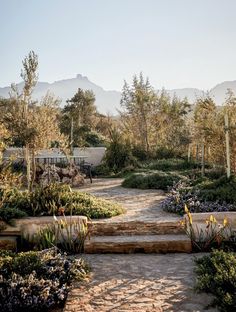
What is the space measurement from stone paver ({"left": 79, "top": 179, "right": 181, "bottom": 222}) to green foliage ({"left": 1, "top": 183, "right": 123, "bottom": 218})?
14.0 inches

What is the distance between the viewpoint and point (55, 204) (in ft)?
24.2

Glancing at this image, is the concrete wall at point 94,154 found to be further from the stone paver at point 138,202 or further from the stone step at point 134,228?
the stone step at point 134,228

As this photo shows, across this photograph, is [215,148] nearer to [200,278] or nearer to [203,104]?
[203,104]

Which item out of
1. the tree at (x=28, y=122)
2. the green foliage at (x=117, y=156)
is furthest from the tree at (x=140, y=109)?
the tree at (x=28, y=122)

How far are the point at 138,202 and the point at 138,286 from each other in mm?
4851

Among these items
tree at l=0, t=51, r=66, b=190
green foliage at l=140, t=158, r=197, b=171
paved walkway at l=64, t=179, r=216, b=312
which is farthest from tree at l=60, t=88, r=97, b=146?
paved walkway at l=64, t=179, r=216, b=312

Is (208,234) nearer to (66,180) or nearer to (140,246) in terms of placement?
(140,246)

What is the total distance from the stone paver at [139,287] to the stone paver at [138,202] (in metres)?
1.46

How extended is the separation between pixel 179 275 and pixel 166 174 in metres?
8.06

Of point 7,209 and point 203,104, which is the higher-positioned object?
point 203,104

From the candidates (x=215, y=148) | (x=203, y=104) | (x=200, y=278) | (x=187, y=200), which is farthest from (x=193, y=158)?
(x=200, y=278)

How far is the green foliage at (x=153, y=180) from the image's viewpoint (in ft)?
39.7

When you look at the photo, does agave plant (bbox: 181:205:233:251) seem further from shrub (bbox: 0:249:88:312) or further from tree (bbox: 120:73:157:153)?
tree (bbox: 120:73:157:153)

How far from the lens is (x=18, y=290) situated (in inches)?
160
